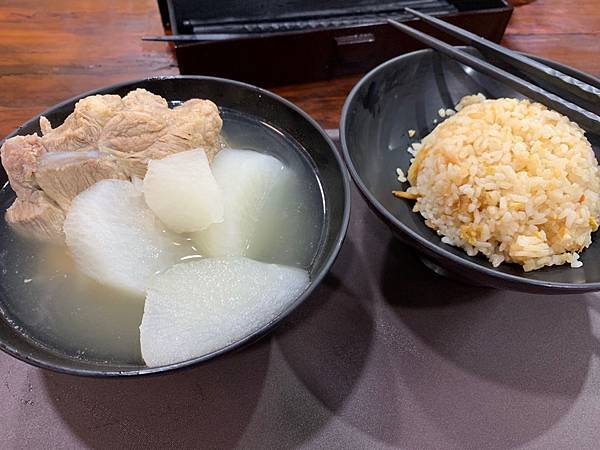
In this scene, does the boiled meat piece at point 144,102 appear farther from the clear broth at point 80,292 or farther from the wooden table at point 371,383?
the wooden table at point 371,383

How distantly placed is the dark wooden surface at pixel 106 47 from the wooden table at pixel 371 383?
0.92 metres

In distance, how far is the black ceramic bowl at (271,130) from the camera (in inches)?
36.3

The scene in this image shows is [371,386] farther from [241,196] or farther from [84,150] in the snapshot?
[84,150]

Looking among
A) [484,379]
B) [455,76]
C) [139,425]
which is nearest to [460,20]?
[455,76]

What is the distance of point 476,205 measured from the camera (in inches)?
53.2

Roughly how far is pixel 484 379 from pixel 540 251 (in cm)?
38

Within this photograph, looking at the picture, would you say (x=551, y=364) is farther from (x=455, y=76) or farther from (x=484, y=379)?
(x=455, y=76)

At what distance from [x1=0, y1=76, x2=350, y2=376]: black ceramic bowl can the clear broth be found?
18 millimetres

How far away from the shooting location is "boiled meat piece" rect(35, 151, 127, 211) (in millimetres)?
1149

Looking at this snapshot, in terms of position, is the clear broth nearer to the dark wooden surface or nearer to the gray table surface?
the gray table surface

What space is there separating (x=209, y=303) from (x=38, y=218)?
49 centimetres

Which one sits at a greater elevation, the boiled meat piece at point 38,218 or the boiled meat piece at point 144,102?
the boiled meat piece at point 144,102

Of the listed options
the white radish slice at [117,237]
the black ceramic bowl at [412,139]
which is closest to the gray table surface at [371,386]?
the black ceramic bowl at [412,139]

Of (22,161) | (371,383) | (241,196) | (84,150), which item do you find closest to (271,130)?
(241,196)
